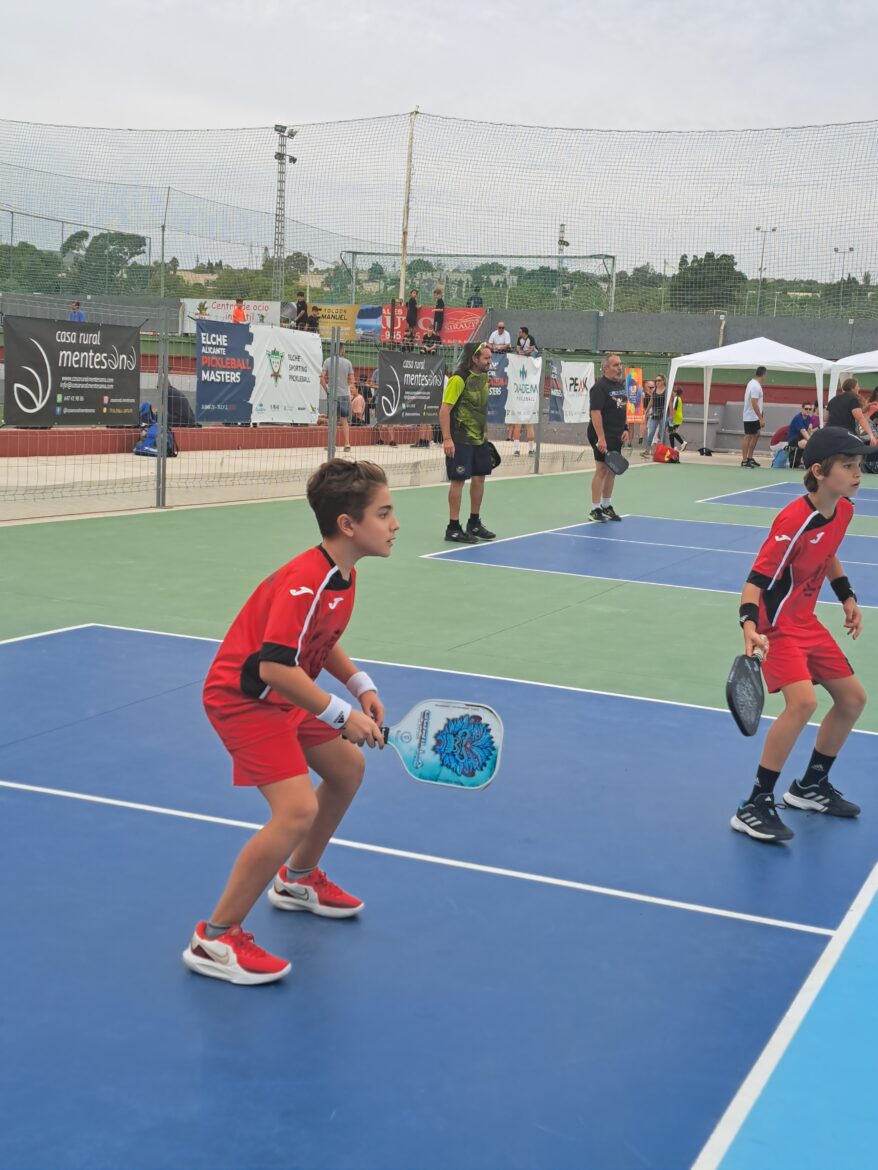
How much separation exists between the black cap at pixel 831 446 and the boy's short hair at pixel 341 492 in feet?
6.71

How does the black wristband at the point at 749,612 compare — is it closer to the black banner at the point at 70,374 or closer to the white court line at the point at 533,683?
the white court line at the point at 533,683

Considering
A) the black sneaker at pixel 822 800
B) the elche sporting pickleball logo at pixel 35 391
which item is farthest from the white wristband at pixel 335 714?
the elche sporting pickleball logo at pixel 35 391

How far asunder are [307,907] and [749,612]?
205 centimetres

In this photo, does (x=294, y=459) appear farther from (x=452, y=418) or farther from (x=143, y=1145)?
(x=143, y=1145)

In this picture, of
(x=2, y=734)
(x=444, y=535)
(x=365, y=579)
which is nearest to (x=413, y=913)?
(x=2, y=734)

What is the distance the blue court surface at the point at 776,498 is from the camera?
19.2m

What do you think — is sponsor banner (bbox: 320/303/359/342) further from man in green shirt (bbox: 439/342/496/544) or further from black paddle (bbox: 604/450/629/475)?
man in green shirt (bbox: 439/342/496/544)

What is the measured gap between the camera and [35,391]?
43.0ft

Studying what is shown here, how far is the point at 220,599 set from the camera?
9.71 m

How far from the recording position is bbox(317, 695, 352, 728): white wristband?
12.0 ft

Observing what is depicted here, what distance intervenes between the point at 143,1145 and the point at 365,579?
7974 millimetres

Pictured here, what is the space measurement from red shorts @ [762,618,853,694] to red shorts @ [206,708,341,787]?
87.2 inches

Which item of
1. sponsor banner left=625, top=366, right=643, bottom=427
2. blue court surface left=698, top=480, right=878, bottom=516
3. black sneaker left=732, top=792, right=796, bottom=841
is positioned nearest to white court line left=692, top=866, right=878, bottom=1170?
black sneaker left=732, top=792, right=796, bottom=841

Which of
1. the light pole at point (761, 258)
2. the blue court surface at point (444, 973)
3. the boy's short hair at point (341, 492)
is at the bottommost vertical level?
the blue court surface at point (444, 973)
